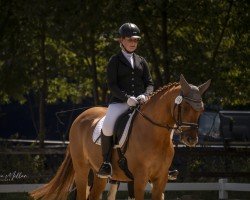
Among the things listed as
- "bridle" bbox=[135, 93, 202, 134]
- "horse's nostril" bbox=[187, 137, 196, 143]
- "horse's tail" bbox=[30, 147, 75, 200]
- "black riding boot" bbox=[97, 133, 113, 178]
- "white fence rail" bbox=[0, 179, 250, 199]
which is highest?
"bridle" bbox=[135, 93, 202, 134]

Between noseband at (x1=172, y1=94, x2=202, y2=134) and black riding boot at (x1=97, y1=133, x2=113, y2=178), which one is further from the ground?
noseband at (x1=172, y1=94, x2=202, y2=134)

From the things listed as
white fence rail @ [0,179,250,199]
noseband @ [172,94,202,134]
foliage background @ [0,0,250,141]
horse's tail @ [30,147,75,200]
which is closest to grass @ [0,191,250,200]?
white fence rail @ [0,179,250,199]

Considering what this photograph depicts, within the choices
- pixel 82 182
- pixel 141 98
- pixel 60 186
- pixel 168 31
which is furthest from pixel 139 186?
pixel 168 31

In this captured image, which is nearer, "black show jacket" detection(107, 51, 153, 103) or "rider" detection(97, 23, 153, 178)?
"rider" detection(97, 23, 153, 178)

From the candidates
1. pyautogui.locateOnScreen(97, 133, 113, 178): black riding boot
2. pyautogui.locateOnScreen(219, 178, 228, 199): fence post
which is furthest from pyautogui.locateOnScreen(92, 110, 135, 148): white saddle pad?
pyautogui.locateOnScreen(219, 178, 228, 199): fence post

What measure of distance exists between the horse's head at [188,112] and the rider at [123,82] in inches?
31.8

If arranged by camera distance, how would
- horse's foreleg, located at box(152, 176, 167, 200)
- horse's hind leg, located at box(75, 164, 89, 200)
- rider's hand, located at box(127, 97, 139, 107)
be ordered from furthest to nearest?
horse's hind leg, located at box(75, 164, 89, 200)
rider's hand, located at box(127, 97, 139, 107)
horse's foreleg, located at box(152, 176, 167, 200)

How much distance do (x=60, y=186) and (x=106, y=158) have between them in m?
1.69

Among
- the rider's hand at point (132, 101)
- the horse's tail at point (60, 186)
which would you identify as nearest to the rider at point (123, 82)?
the rider's hand at point (132, 101)

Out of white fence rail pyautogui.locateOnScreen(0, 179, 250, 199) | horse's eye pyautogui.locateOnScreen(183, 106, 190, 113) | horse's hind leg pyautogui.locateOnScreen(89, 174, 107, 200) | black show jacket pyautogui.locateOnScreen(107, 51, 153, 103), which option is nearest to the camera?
horse's eye pyautogui.locateOnScreen(183, 106, 190, 113)

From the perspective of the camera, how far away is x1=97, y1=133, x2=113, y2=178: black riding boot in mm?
9523

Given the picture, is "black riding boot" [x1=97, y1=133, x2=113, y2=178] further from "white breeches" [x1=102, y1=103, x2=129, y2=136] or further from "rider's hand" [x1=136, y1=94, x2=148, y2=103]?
"rider's hand" [x1=136, y1=94, x2=148, y2=103]

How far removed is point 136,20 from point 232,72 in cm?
315

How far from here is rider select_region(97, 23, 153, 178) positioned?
377 inches
